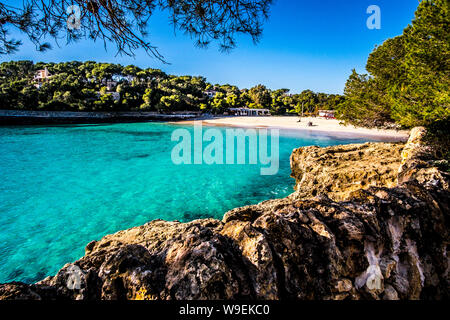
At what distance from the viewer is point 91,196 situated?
32.0 ft

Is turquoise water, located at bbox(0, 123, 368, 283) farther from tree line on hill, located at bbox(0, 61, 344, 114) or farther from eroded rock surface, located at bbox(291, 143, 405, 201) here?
tree line on hill, located at bbox(0, 61, 344, 114)

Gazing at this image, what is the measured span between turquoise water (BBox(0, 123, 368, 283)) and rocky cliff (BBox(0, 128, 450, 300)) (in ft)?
17.6

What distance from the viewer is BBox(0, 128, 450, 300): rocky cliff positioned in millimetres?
1555

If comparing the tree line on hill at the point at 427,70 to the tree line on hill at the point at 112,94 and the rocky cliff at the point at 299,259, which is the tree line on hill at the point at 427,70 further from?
the tree line on hill at the point at 112,94

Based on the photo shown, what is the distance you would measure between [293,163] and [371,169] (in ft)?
15.6

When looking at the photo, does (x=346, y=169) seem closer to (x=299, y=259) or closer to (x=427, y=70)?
(x=427, y=70)

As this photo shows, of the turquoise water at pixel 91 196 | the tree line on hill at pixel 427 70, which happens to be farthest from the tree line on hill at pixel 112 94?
the turquoise water at pixel 91 196

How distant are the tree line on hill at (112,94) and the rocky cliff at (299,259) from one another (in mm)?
27024

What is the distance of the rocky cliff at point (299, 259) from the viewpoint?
1.55m

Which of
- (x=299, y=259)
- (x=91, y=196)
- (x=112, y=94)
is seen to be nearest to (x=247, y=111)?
(x=112, y=94)

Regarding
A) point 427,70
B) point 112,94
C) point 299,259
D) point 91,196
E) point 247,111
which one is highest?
point 112,94

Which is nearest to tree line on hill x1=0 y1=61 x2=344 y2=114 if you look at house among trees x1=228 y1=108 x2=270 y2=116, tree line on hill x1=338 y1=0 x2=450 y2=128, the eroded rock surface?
house among trees x1=228 y1=108 x2=270 y2=116

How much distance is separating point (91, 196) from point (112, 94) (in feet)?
157
